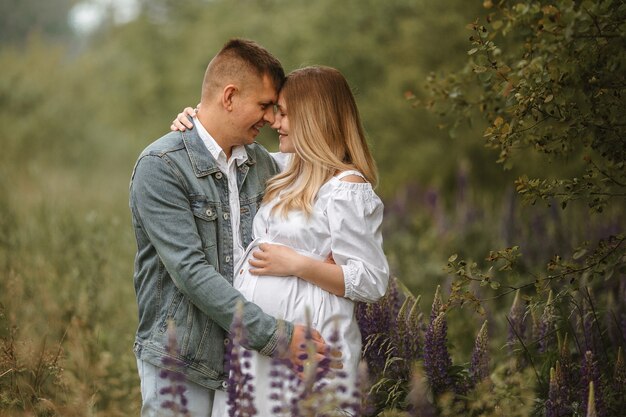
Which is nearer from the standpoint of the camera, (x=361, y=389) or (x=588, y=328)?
(x=361, y=389)

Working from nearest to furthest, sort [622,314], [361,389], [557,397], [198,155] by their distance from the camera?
[361,389] → [557,397] → [198,155] → [622,314]

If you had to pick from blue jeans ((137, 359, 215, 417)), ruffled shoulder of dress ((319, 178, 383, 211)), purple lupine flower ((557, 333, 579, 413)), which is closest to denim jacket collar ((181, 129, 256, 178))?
ruffled shoulder of dress ((319, 178, 383, 211))

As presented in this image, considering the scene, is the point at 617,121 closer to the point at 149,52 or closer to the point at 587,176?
the point at 587,176

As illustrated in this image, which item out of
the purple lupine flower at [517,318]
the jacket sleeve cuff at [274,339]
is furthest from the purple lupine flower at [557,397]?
the jacket sleeve cuff at [274,339]

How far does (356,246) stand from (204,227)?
0.67m

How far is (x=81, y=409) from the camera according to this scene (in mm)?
2688

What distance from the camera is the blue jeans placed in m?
3.17

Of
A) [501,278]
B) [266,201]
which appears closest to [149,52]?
[501,278]

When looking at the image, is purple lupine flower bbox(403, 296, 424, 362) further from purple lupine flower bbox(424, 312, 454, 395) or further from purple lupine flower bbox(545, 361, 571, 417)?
purple lupine flower bbox(545, 361, 571, 417)

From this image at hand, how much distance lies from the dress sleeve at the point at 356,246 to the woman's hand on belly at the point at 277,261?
0.17 meters

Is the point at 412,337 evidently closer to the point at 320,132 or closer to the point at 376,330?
the point at 376,330

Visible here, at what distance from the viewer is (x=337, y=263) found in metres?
3.18

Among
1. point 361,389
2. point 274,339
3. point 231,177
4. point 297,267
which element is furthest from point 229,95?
point 361,389

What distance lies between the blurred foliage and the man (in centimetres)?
35
